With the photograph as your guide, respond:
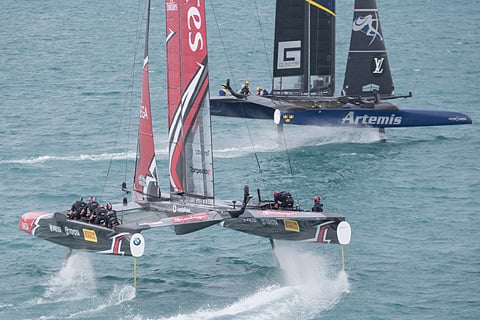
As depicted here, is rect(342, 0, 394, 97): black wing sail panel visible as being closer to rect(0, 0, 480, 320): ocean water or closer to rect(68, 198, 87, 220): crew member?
rect(0, 0, 480, 320): ocean water

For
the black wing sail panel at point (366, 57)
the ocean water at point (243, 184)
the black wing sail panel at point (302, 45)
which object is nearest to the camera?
the ocean water at point (243, 184)

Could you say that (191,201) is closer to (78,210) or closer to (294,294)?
(78,210)

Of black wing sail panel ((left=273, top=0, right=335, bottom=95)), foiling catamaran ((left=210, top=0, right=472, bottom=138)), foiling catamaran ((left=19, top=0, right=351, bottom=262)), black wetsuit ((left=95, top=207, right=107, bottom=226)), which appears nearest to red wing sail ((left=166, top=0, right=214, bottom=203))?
foiling catamaran ((left=19, top=0, right=351, bottom=262))

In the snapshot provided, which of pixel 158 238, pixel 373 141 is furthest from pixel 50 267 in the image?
pixel 373 141

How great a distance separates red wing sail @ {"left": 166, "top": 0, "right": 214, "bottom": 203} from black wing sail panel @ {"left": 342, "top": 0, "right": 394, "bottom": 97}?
19839 mm

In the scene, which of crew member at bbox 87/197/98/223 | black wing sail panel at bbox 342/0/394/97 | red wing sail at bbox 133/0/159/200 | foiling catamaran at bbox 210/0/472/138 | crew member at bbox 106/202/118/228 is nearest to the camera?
crew member at bbox 106/202/118/228

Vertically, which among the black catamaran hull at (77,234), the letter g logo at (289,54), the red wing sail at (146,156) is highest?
the letter g logo at (289,54)

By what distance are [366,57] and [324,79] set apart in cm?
210

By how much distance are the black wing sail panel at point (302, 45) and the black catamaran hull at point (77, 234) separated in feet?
65.0

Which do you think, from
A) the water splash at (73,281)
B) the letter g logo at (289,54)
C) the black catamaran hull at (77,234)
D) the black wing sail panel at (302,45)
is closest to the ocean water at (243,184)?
the water splash at (73,281)

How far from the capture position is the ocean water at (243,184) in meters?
30.8

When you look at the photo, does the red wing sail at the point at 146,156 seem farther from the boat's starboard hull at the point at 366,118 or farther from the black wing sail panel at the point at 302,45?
the black wing sail panel at the point at 302,45

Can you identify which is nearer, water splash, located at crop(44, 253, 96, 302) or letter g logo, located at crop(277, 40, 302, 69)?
water splash, located at crop(44, 253, 96, 302)

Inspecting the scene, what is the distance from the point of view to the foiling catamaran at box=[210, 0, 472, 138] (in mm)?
48688
